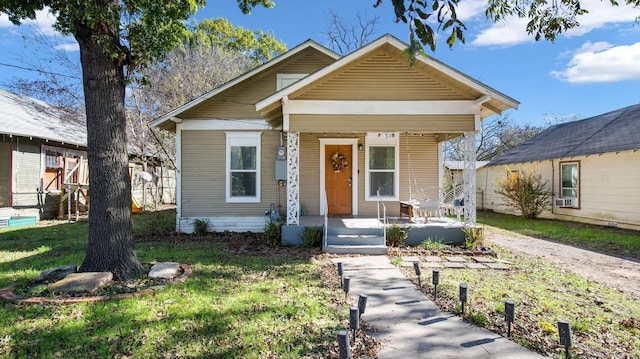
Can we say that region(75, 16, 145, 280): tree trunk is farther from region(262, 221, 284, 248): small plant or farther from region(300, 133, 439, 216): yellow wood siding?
region(300, 133, 439, 216): yellow wood siding

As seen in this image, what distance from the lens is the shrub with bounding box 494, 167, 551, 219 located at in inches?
557

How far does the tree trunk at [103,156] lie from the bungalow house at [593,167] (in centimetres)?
1335

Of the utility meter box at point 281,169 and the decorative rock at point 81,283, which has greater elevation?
the utility meter box at point 281,169

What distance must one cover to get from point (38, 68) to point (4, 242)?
9.72m

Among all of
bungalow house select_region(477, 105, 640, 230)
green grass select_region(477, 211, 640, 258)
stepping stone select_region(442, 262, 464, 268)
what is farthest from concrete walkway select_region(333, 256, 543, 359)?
bungalow house select_region(477, 105, 640, 230)

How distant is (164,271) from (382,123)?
209 inches

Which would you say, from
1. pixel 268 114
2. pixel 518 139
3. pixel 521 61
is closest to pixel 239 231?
pixel 268 114

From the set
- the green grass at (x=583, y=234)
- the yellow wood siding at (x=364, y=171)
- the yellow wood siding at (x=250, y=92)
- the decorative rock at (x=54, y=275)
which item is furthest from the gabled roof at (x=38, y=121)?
the green grass at (x=583, y=234)

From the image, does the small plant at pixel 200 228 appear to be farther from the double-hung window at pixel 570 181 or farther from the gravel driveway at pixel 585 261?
the double-hung window at pixel 570 181

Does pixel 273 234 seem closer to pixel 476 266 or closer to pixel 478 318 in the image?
pixel 476 266

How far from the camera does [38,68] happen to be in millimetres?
14625

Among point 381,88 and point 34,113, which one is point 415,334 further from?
point 34,113

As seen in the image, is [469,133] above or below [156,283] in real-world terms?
above

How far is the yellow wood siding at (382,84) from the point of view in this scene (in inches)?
311
